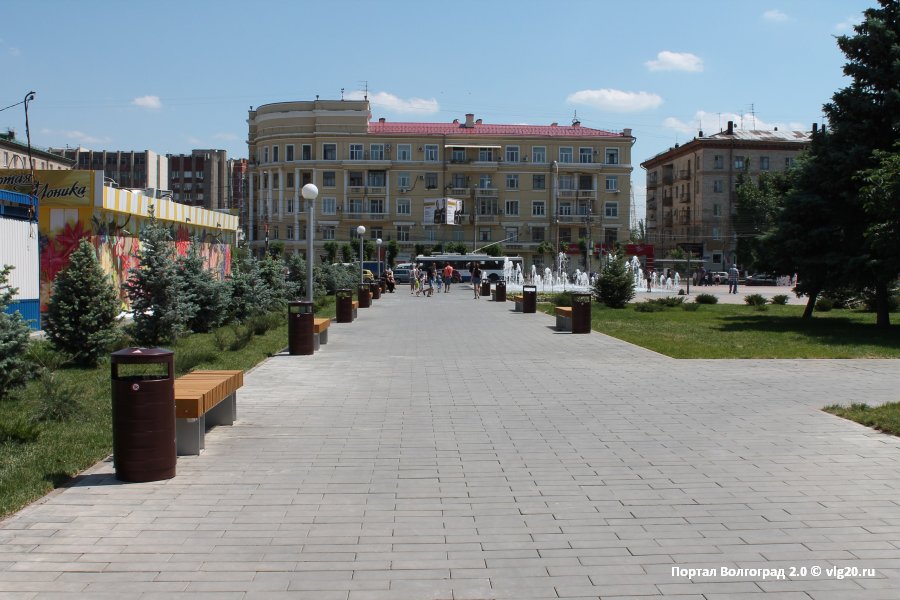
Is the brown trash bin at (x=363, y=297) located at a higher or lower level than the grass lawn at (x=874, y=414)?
higher

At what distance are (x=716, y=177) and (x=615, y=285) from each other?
60.9 m

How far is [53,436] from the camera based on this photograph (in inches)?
308

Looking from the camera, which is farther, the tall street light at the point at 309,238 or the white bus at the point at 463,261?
the white bus at the point at 463,261

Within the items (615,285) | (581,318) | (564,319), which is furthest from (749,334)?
(615,285)

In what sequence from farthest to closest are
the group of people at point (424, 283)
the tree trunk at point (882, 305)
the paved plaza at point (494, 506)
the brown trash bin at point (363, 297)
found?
1. the group of people at point (424, 283)
2. the brown trash bin at point (363, 297)
3. the tree trunk at point (882, 305)
4. the paved plaza at point (494, 506)

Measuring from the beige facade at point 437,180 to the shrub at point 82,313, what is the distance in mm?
69752

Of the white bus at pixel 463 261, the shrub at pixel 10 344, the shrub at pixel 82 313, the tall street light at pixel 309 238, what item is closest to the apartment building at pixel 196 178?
the white bus at pixel 463 261

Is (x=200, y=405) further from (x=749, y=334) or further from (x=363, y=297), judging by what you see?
(x=363, y=297)

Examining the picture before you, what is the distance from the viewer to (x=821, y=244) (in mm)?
Result: 22953

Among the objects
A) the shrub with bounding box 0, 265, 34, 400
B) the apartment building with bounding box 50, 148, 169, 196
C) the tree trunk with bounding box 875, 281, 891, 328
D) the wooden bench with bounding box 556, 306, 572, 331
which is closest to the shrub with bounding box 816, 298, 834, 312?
the tree trunk with bounding box 875, 281, 891, 328

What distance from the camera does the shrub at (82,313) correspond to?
12516 millimetres

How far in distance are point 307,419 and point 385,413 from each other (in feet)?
2.88

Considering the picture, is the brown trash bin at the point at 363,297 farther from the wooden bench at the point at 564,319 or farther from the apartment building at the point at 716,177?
the apartment building at the point at 716,177

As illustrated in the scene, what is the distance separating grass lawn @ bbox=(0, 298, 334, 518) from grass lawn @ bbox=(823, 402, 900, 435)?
23.6ft
